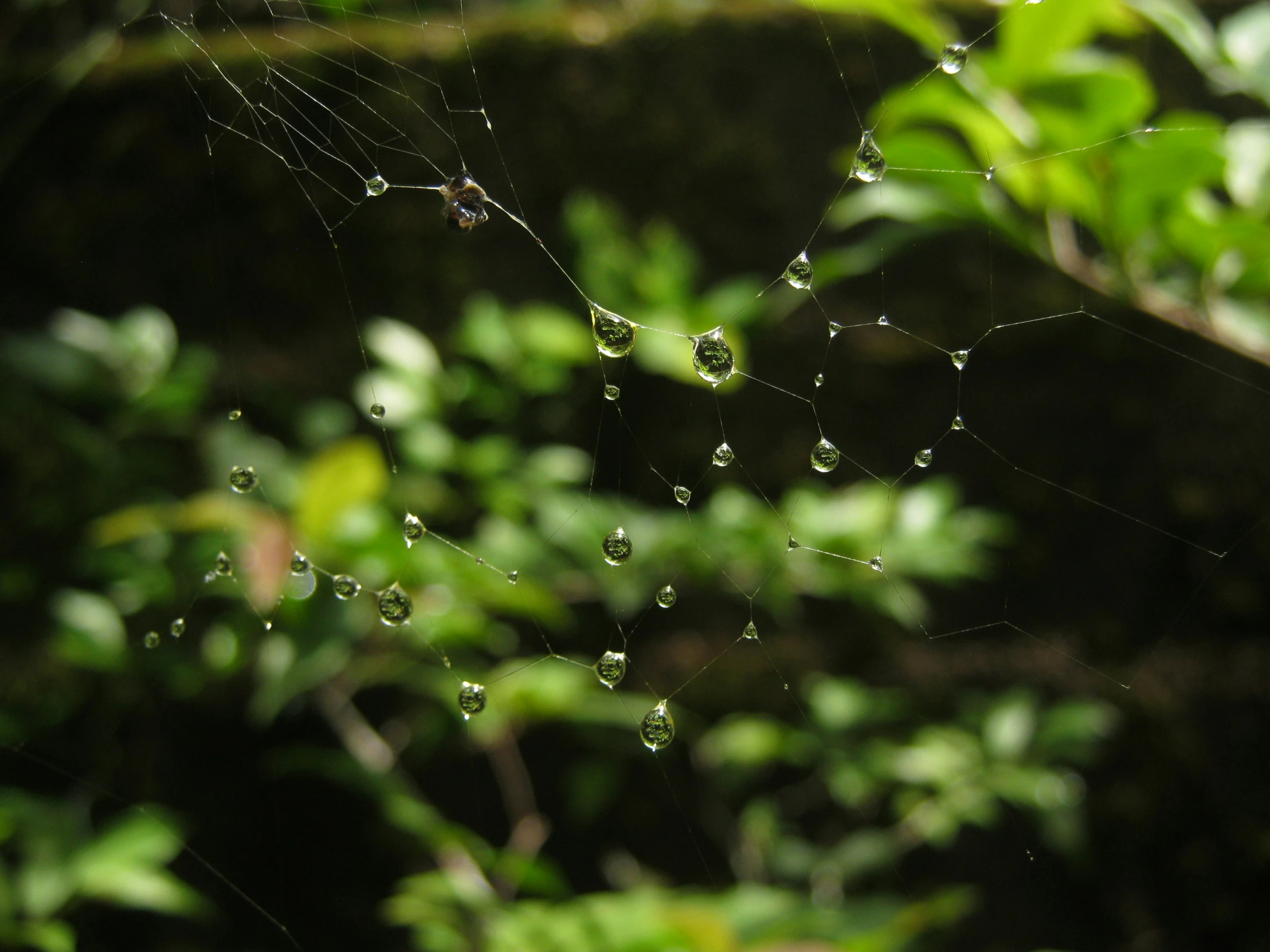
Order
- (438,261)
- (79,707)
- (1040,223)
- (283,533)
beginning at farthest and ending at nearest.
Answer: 1. (438,261)
2. (79,707)
3. (1040,223)
4. (283,533)

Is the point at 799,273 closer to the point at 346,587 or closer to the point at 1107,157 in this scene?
the point at 1107,157

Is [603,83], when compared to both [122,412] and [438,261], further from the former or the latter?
[122,412]

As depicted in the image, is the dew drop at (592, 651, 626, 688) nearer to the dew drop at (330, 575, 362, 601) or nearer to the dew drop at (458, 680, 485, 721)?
the dew drop at (458, 680, 485, 721)

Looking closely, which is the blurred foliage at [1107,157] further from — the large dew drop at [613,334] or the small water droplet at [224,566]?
the small water droplet at [224,566]

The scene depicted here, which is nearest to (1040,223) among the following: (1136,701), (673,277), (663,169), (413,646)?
(673,277)

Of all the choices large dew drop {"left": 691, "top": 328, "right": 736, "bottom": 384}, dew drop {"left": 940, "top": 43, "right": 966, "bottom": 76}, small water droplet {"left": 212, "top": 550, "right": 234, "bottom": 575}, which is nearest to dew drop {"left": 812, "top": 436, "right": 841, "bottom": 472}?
large dew drop {"left": 691, "top": 328, "right": 736, "bottom": 384}

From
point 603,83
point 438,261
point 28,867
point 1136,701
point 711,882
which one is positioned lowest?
point 711,882
